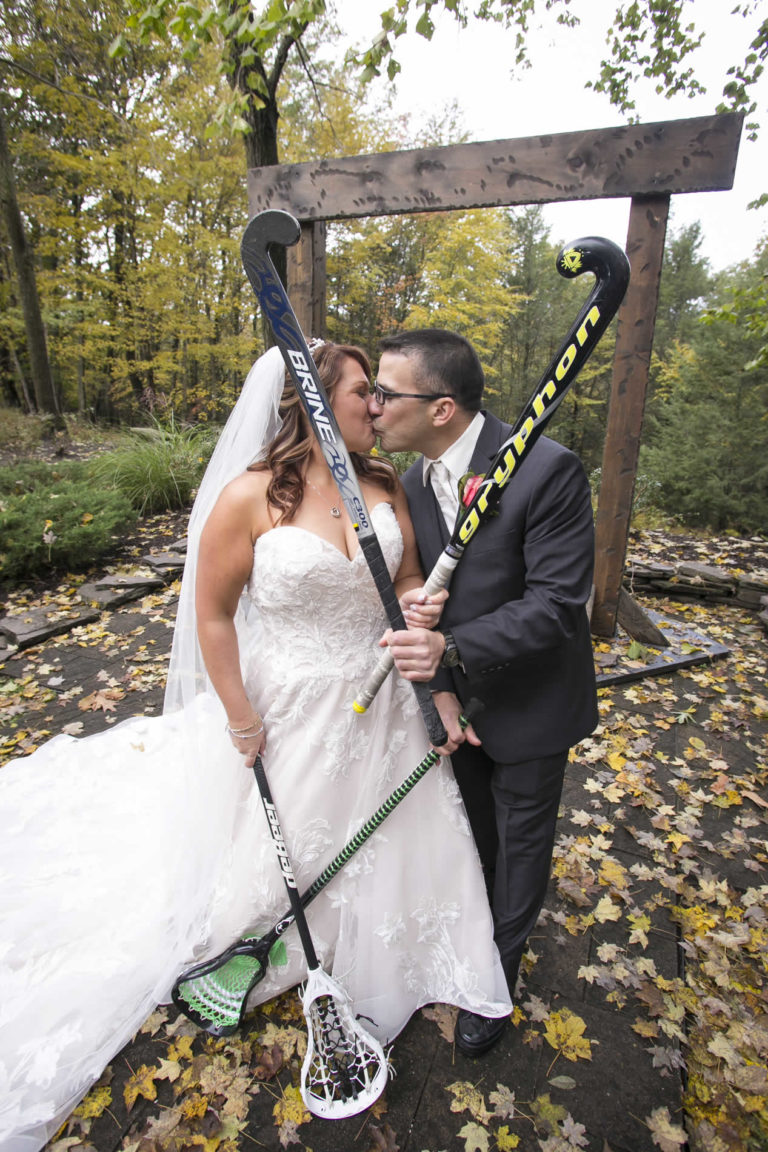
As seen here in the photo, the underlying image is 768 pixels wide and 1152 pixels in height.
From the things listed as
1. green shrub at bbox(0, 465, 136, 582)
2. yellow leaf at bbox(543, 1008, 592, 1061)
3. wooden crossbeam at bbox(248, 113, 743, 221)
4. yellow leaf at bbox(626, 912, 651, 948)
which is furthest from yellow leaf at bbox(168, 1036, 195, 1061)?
green shrub at bbox(0, 465, 136, 582)

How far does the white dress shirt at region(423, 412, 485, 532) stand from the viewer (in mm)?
1919

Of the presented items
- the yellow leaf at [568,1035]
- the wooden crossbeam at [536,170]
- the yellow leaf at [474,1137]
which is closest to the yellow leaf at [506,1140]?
the yellow leaf at [474,1137]

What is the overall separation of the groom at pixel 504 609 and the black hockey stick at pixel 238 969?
0.23 meters

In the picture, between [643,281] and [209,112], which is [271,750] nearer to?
[643,281]

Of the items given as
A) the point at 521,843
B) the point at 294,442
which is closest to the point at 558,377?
the point at 294,442

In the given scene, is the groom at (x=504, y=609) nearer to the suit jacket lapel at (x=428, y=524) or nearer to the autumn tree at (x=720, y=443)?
the suit jacket lapel at (x=428, y=524)

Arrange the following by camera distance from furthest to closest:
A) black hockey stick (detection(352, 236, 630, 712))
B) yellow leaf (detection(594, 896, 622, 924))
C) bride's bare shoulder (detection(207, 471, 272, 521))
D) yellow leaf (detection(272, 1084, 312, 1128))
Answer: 1. yellow leaf (detection(594, 896, 622, 924))
2. bride's bare shoulder (detection(207, 471, 272, 521))
3. yellow leaf (detection(272, 1084, 312, 1128))
4. black hockey stick (detection(352, 236, 630, 712))

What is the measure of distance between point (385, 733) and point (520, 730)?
0.51 m

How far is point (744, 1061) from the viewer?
2000 mm

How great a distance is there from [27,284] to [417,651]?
12.9 metres

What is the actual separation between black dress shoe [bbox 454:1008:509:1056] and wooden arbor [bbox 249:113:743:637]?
10.9 feet

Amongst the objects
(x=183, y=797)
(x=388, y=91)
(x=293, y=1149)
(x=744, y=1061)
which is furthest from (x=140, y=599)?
(x=388, y=91)

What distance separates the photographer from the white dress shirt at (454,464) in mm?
1919

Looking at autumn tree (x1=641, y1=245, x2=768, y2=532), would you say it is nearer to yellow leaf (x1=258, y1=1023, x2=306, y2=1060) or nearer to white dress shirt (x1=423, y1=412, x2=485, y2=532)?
white dress shirt (x1=423, y1=412, x2=485, y2=532)
